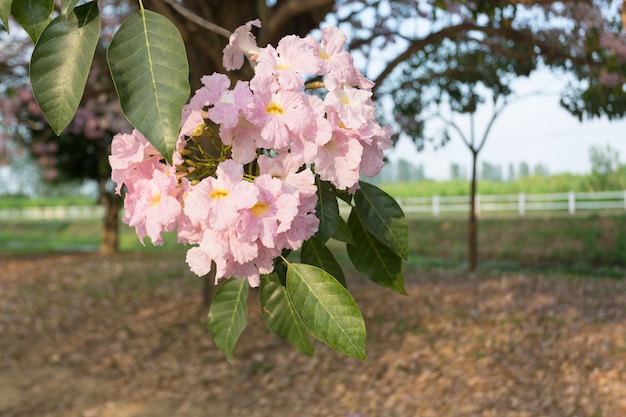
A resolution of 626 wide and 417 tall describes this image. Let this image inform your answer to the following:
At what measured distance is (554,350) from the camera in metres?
4.37

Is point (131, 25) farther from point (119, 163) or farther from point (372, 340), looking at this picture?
point (372, 340)

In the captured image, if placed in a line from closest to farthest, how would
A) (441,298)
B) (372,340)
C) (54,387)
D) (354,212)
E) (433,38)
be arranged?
(354,212)
(54,387)
(372,340)
(433,38)
(441,298)

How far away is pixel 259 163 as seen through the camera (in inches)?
31.5

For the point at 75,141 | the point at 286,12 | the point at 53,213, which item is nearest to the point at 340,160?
the point at 286,12

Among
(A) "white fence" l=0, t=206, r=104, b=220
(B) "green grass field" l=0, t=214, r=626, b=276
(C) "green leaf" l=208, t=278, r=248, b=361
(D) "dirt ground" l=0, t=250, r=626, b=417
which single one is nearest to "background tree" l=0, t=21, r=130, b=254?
(B) "green grass field" l=0, t=214, r=626, b=276

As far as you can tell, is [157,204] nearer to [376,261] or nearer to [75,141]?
[376,261]

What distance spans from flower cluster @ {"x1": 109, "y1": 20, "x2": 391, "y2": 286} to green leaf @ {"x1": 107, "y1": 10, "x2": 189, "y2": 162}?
0.09 m

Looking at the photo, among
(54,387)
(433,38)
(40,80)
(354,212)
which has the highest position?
(433,38)

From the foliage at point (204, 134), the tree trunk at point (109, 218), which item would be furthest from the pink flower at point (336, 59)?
the tree trunk at point (109, 218)

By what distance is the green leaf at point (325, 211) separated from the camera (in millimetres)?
854

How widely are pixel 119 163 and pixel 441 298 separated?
554cm

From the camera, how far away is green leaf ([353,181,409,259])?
3.08 feet

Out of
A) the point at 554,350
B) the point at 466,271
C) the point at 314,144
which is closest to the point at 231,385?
the point at 554,350

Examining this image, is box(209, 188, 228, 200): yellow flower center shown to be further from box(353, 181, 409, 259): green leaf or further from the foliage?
box(353, 181, 409, 259): green leaf
